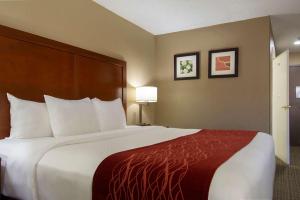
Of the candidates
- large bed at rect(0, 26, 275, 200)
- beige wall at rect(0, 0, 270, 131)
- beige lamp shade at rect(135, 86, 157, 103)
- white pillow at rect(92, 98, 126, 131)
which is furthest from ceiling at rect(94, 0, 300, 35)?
white pillow at rect(92, 98, 126, 131)

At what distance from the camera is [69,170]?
54.6 inches

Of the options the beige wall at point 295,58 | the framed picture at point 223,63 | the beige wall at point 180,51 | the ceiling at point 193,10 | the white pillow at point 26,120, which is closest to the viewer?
Answer: the white pillow at point 26,120

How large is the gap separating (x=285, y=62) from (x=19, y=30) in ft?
12.3

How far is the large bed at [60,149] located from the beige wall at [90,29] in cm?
15

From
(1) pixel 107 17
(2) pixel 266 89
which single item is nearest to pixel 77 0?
(1) pixel 107 17

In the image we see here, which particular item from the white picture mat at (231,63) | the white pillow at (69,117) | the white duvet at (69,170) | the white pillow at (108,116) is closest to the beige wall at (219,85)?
the white picture mat at (231,63)

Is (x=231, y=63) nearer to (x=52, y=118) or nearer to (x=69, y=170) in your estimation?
(x=52, y=118)

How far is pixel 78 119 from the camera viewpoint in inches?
90.5

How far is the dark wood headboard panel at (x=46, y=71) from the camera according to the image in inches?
82.4

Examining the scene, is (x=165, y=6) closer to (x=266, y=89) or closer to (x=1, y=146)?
(x=266, y=89)

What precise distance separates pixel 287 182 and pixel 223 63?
6.65 ft

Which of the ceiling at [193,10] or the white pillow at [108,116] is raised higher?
the ceiling at [193,10]

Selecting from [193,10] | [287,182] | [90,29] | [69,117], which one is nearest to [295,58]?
[193,10]

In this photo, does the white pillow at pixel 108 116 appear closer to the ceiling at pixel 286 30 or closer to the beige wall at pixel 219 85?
the beige wall at pixel 219 85
